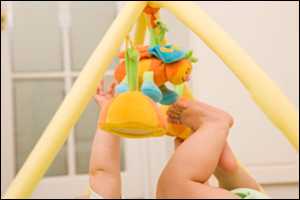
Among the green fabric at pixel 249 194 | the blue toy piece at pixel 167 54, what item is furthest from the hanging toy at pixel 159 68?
the green fabric at pixel 249 194

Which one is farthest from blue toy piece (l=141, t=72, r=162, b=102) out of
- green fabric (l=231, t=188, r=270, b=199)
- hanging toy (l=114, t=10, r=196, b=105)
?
green fabric (l=231, t=188, r=270, b=199)

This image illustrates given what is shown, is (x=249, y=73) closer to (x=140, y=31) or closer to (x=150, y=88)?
(x=150, y=88)

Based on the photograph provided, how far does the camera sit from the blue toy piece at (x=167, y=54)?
73cm

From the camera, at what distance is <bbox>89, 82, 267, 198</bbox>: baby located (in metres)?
0.70

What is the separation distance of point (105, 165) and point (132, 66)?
0.81 ft

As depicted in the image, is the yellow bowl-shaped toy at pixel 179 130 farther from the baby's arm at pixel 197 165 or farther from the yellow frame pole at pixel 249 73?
the yellow frame pole at pixel 249 73

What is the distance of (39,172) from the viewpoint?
536 millimetres

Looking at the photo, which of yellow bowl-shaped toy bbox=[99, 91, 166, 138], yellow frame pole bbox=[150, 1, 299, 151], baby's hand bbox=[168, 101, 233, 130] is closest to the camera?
yellow frame pole bbox=[150, 1, 299, 151]

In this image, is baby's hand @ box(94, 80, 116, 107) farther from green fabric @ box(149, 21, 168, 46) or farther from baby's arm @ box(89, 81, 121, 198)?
green fabric @ box(149, 21, 168, 46)

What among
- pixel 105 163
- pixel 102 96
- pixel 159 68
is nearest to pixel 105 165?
pixel 105 163

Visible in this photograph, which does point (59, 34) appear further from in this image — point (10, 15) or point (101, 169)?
point (101, 169)

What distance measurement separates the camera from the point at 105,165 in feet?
→ 2.83

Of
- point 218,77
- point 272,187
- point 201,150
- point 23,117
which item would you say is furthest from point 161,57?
point 23,117

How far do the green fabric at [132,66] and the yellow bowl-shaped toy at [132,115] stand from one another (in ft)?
0.14
